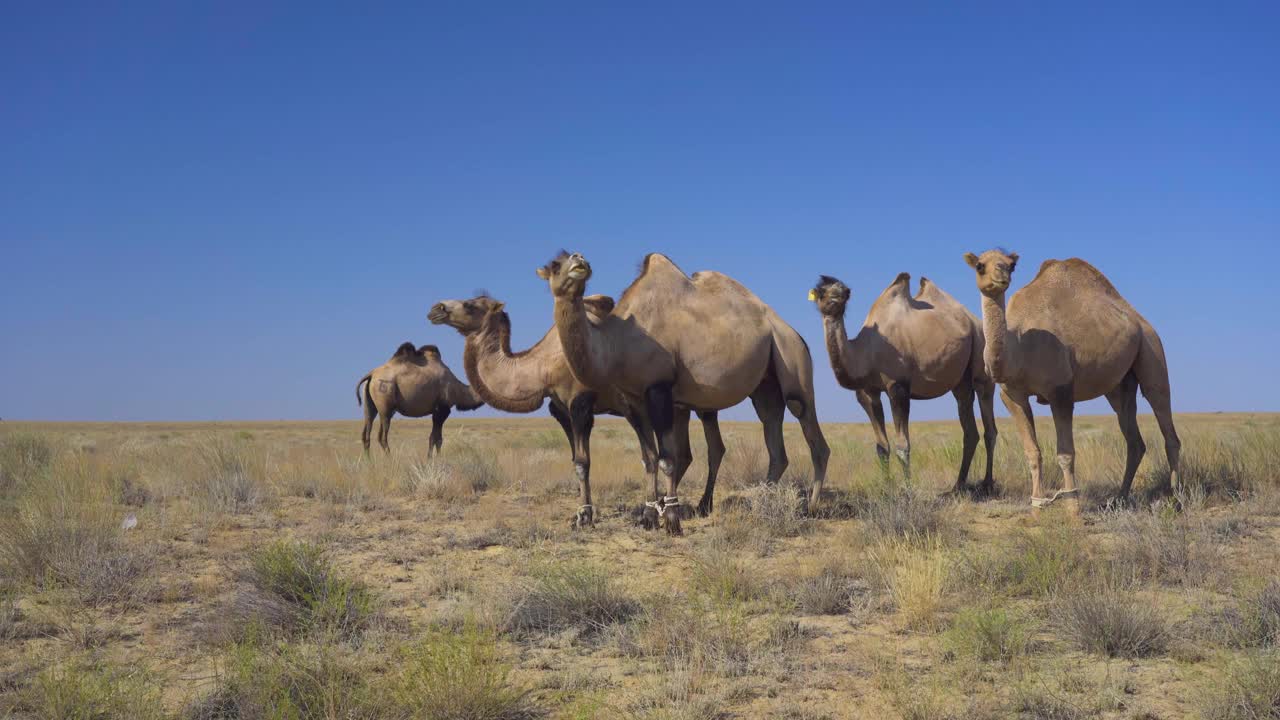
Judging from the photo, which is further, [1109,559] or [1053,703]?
[1109,559]

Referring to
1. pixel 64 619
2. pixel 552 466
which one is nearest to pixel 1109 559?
pixel 64 619

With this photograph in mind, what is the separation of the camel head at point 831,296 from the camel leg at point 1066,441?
2.50 m

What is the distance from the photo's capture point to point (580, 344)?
8.86m

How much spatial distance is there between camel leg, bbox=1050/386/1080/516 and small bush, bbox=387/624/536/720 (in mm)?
6425

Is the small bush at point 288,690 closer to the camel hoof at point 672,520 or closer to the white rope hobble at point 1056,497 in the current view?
the camel hoof at point 672,520

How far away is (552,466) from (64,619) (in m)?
10.3

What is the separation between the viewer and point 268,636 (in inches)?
215

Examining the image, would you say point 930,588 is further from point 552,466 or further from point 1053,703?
point 552,466

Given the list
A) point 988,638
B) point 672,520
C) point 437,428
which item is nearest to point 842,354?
point 672,520

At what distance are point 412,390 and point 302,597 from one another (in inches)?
570

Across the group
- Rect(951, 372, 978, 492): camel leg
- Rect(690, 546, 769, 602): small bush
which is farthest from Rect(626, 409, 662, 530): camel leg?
Rect(951, 372, 978, 492): camel leg

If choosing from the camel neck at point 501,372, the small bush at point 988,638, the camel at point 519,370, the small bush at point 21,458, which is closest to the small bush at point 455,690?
the small bush at point 988,638

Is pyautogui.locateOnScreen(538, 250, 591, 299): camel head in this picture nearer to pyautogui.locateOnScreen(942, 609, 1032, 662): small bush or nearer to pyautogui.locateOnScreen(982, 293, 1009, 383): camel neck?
pyautogui.locateOnScreen(982, 293, 1009, 383): camel neck

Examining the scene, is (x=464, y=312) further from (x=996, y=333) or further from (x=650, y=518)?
(x=996, y=333)
